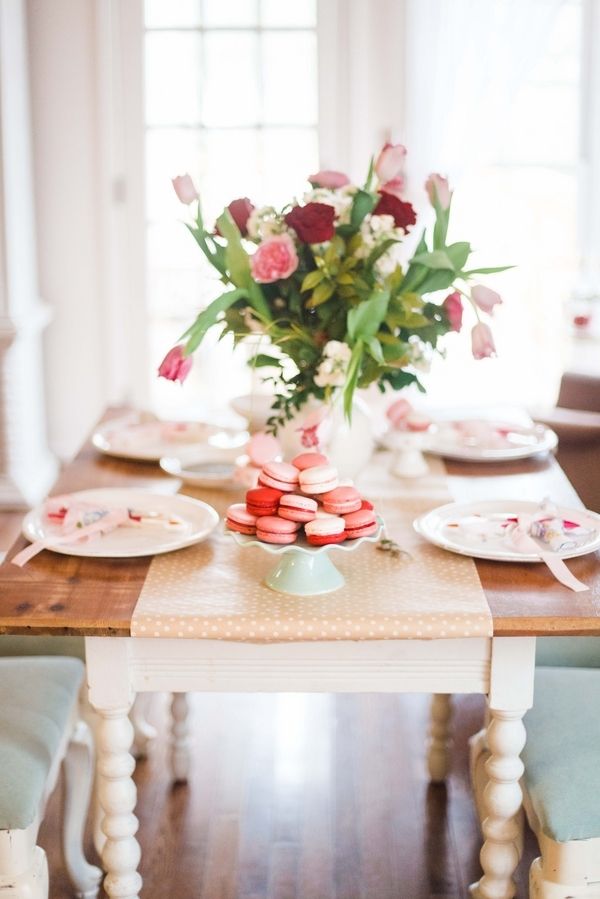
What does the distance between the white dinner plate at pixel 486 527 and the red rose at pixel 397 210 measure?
0.49 meters

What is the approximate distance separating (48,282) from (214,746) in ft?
8.03

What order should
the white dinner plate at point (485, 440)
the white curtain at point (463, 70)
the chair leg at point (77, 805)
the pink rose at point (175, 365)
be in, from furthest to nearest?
the white curtain at point (463, 70) < the white dinner plate at point (485, 440) < the chair leg at point (77, 805) < the pink rose at point (175, 365)

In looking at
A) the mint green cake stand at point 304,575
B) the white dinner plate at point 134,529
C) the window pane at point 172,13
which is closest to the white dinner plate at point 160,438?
the white dinner plate at point 134,529

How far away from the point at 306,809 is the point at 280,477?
1046 mm

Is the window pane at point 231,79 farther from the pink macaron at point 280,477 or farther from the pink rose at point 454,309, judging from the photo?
the pink macaron at point 280,477

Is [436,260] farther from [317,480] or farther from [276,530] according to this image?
[276,530]

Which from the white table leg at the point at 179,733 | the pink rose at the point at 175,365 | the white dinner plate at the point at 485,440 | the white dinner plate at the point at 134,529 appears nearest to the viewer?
the white dinner plate at the point at 134,529

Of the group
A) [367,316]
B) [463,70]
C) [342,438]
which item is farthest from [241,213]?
[463,70]

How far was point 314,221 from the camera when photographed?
1898 mm

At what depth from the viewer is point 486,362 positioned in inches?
187

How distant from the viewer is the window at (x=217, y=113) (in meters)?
4.41

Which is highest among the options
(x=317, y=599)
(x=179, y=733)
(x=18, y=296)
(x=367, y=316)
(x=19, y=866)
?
(x=367, y=316)

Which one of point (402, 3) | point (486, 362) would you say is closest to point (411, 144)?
point (402, 3)

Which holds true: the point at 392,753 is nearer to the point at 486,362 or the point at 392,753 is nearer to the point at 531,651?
the point at 531,651
